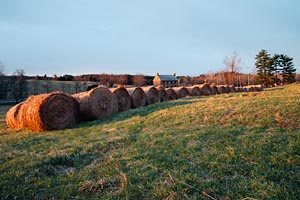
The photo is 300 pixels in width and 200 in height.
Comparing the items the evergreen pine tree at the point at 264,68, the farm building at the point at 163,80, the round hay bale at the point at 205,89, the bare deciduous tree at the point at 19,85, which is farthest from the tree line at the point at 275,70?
the bare deciduous tree at the point at 19,85

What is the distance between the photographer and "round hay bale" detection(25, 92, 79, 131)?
30.5 ft

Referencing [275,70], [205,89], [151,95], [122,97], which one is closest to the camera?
[122,97]

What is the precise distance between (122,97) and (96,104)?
2.76 m

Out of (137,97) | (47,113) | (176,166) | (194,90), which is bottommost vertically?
(176,166)

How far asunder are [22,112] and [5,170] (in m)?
7.04

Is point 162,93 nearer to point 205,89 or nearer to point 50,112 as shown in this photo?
point 205,89

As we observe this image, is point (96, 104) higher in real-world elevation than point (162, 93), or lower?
lower

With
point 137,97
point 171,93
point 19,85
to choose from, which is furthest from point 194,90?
point 19,85

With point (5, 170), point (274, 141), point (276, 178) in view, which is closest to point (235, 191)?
point (276, 178)

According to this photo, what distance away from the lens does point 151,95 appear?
1670 centimetres

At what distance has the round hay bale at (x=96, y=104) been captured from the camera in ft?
36.0

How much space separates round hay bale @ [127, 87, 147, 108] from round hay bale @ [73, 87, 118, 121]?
264cm

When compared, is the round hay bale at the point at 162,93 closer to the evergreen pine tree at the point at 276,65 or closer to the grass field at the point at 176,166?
the grass field at the point at 176,166

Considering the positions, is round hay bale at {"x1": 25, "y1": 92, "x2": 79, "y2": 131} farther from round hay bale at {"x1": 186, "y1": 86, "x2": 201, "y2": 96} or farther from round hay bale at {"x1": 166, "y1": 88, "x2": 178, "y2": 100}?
round hay bale at {"x1": 186, "y1": 86, "x2": 201, "y2": 96}
